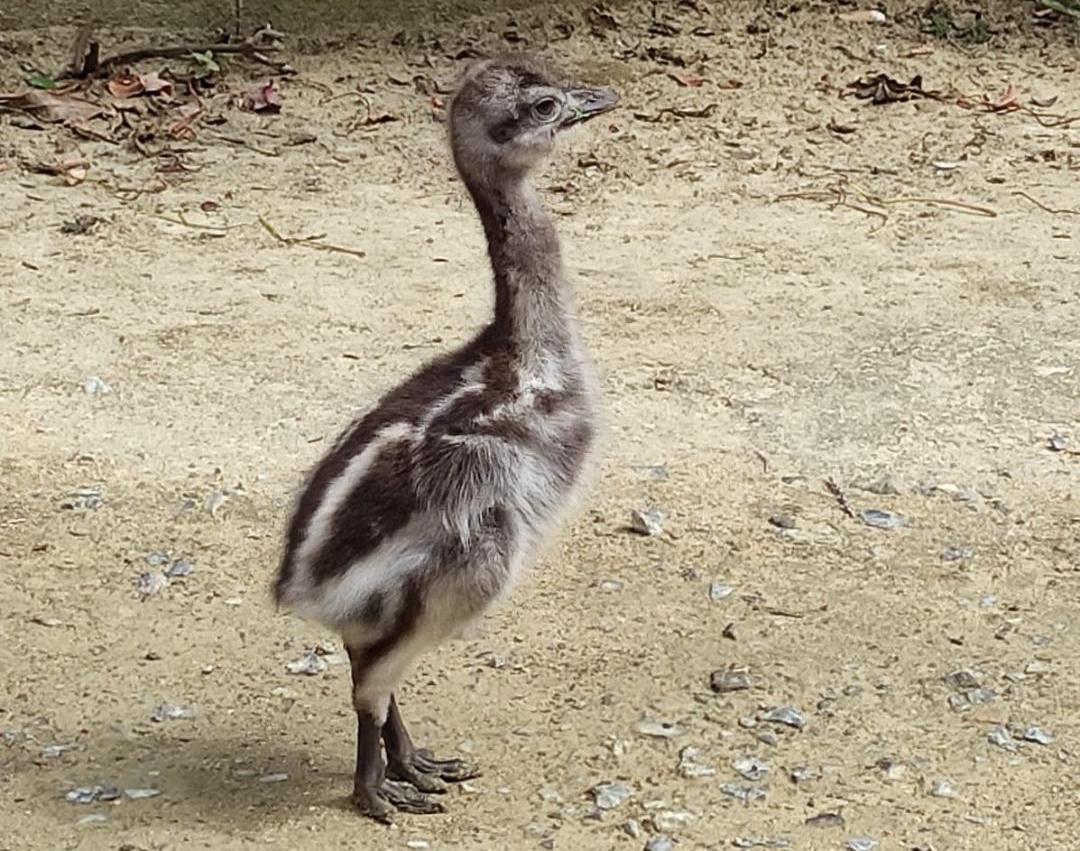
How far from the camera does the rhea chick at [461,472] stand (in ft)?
13.4

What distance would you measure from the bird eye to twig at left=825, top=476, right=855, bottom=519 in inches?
71.9

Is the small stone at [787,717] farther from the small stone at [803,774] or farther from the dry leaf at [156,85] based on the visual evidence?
the dry leaf at [156,85]

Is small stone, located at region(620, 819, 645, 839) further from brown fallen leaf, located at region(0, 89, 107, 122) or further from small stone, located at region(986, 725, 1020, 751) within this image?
brown fallen leaf, located at region(0, 89, 107, 122)

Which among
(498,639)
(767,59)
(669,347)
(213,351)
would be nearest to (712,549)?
(498,639)

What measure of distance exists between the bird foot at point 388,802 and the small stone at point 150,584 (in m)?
1.15

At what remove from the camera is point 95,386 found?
659cm

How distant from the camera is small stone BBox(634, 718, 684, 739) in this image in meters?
4.69

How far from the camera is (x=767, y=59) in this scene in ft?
32.1

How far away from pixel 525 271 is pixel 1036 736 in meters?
1.62

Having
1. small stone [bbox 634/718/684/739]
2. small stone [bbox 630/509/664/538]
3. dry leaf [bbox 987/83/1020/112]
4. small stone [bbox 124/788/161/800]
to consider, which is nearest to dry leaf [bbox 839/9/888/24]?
dry leaf [bbox 987/83/1020/112]

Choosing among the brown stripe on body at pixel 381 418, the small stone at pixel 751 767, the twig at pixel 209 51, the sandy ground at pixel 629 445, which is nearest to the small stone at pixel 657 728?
the sandy ground at pixel 629 445

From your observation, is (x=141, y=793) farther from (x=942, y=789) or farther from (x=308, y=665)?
(x=942, y=789)

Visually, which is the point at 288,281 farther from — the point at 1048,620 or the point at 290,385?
the point at 1048,620

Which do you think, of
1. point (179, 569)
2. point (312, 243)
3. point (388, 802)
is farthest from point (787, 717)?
point (312, 243)
